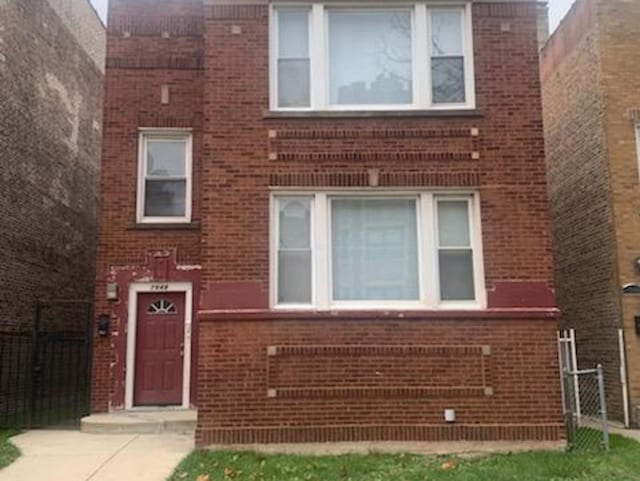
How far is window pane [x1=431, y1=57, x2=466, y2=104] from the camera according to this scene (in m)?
9.90

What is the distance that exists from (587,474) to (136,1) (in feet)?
35.6

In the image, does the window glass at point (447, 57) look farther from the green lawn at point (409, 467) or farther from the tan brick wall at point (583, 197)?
the green lawn at point (409, 467)

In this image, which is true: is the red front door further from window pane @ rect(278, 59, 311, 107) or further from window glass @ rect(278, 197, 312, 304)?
window pane @ rect(278, 59, 311, 107)

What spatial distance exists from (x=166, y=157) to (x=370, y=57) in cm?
454

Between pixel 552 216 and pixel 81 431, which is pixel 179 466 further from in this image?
pixel 552 216

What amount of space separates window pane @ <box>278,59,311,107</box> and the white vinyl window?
55.5 inches

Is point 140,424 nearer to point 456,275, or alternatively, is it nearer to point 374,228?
point 374,228

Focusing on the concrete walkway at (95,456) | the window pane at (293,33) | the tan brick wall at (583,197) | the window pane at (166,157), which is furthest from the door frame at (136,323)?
the tan brick wall at (583,197)

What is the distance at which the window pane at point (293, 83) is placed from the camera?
985 cm

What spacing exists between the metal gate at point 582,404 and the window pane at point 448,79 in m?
3.83

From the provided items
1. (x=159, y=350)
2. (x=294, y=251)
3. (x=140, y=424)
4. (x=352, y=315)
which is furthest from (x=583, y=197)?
(x=140, y=424)

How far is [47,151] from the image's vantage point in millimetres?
15203

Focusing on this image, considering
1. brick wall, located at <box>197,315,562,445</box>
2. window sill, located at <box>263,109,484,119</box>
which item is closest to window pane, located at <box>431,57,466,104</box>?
window sill, located at <box>263,109,484,119</box>

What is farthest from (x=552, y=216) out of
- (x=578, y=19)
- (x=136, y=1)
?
(x=136, y=1)
